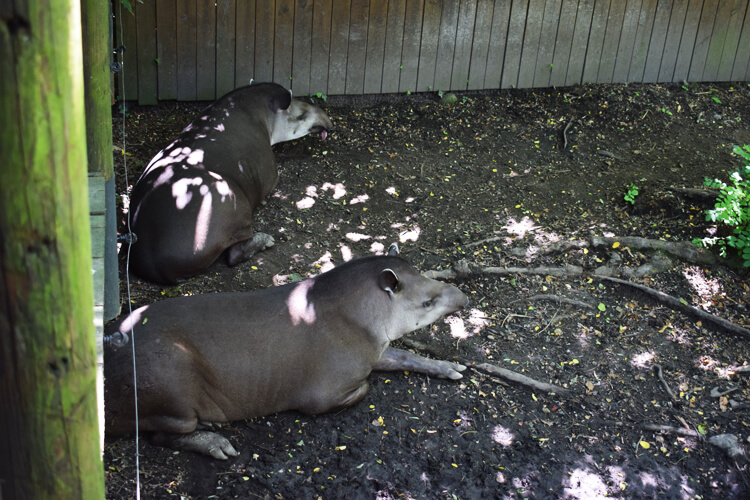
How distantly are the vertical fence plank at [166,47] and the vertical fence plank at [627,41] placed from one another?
19.6 ft

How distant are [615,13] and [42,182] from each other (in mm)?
9435

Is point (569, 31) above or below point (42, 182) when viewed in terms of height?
below

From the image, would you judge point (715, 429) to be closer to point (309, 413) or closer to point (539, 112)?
point (309, 413)

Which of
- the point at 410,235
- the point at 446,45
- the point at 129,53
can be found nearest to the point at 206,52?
the point at 129,53

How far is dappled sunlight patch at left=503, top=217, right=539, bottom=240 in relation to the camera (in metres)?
7.32

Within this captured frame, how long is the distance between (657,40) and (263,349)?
7916 mm

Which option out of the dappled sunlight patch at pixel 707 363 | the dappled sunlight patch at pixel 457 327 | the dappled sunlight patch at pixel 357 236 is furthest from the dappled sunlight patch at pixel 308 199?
the dappled sunlight patch at pixel 707 363

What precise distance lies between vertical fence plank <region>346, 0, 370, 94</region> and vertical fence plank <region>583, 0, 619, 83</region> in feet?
10.3

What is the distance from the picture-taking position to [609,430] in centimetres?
502

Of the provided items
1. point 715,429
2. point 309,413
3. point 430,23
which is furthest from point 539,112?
point 309,413

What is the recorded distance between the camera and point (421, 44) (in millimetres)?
9547

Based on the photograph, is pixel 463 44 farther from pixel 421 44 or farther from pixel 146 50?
pixel 146 50

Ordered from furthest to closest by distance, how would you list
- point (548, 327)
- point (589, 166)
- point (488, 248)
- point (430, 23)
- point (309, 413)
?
point (430, 23) < point (589, 166) < point (488, 248) < point (548, 327) < point (309, 413)

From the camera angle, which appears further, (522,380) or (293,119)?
(293,119)
